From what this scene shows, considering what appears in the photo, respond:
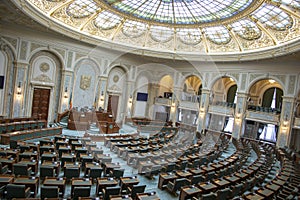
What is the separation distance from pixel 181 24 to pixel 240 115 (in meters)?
10.9

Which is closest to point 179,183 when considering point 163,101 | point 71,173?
point 71,173

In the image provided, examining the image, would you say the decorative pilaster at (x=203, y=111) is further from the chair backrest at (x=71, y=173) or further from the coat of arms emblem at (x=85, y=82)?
the chair backrest at (x=71, y=173)

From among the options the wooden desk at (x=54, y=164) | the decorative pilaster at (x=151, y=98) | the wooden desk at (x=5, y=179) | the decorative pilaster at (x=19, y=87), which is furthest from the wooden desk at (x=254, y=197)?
the decorative pilaster at (x=151, y=98)

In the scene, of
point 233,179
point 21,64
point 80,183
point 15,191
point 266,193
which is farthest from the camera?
point 21,64

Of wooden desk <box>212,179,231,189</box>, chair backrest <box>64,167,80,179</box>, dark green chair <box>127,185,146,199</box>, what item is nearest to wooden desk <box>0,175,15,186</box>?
chair backrest <box>64,167,80,179</box>

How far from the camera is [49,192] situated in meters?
6.70

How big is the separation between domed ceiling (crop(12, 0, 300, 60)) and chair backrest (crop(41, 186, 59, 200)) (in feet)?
40.6

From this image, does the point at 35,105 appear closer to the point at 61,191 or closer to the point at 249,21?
the point at 61,191

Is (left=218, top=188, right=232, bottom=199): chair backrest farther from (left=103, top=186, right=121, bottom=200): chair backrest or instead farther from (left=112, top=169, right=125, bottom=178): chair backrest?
(left=112, top=169, right=125, bottom=178): chair backrest

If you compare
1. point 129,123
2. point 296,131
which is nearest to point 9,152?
point 129,123

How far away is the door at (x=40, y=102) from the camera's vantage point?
68.9ft

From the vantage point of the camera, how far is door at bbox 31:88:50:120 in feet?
68.9

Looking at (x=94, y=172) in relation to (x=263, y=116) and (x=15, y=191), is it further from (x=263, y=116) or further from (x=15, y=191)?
(x=263, y=116)

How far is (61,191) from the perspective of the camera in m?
7.47
